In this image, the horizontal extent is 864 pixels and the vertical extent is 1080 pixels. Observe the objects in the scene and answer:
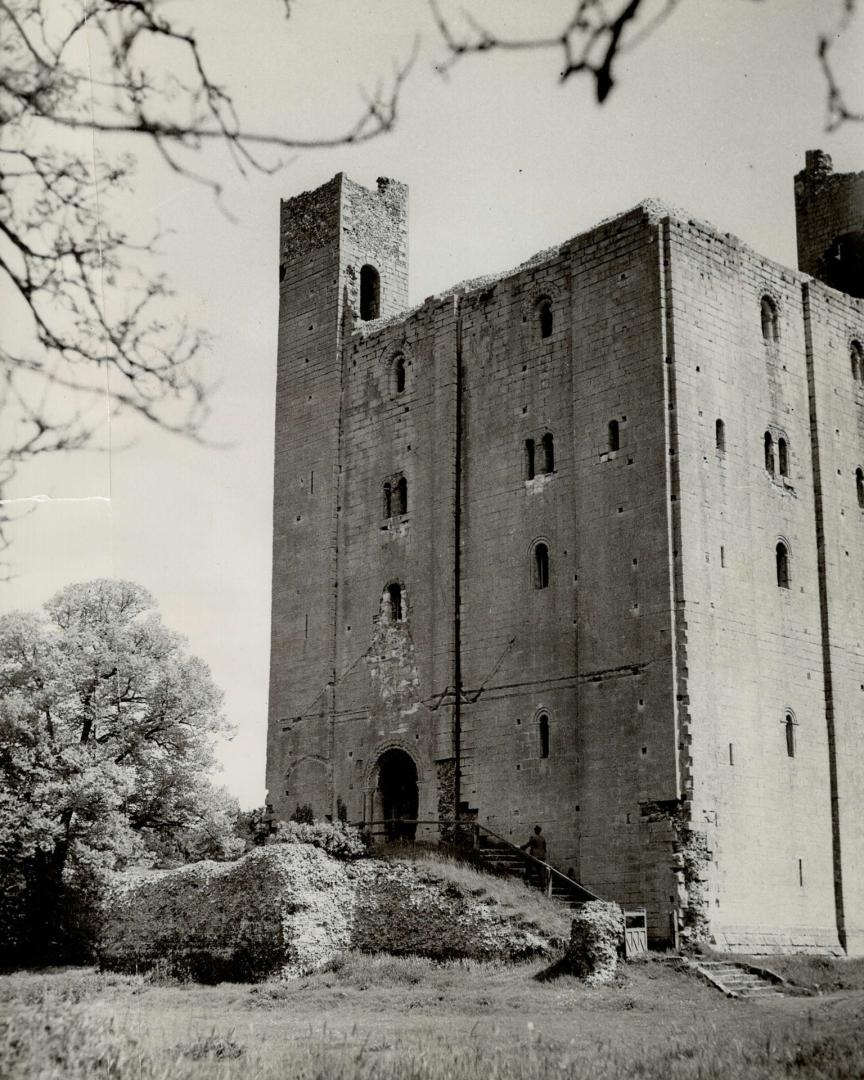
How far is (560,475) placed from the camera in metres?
28.8

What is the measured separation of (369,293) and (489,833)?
46.9 feet

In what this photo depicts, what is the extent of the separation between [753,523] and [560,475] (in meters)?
3.86

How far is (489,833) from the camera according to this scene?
28172 mm

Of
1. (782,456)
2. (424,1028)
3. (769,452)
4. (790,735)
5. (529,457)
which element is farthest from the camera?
(529,457)

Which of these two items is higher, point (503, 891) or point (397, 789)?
point (397, 789)

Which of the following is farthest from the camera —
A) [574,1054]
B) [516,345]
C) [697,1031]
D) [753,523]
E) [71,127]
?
[516,345]

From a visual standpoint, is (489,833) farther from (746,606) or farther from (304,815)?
(746,606)

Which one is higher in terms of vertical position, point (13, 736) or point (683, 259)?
point (683, 259)

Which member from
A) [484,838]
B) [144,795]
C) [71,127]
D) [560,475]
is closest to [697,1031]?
[71,127]

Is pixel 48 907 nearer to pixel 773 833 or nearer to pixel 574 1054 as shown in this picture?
pixel 773 833

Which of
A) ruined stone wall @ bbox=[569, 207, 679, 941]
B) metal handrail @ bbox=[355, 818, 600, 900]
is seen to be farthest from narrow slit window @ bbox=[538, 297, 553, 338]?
metal handrail @ bbox=[355, 818, 600, 900]

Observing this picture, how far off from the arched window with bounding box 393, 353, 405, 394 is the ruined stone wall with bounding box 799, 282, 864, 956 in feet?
29.6

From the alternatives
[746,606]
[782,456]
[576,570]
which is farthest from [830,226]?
[576,570]

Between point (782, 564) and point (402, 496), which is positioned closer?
point (782, 564)
